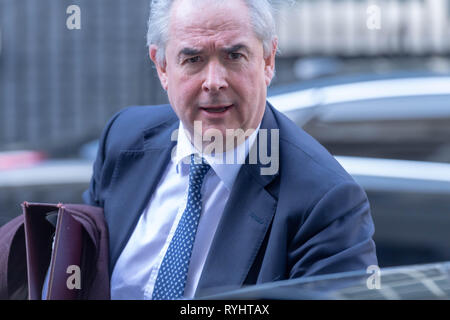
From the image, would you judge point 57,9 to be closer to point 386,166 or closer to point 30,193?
point 30,193

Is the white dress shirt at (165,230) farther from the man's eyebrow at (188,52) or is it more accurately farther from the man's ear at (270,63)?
the man's eyebrow at (188,52)

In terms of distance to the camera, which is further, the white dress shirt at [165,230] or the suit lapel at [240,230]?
the white dress shirt at [165,230]

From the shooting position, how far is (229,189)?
5.61 ft

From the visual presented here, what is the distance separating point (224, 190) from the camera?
5.64ft

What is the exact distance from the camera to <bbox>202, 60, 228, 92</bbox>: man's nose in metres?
1.58

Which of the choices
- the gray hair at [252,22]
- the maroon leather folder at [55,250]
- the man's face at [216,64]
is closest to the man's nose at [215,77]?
the man's face at [216,64]

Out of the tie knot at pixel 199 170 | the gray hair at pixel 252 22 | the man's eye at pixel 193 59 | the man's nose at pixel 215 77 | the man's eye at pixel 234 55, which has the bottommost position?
the tie knot at pixel 199 170

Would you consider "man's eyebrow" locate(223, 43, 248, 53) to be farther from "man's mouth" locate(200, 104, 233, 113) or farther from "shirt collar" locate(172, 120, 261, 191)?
"shirt collar" locate(172, 120, 261, 191)

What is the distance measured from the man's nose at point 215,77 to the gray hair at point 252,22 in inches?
→ 4.9

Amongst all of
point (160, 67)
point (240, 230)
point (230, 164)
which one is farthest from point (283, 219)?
point (160, 67)

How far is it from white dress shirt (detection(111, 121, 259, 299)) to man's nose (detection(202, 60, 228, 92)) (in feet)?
0.62

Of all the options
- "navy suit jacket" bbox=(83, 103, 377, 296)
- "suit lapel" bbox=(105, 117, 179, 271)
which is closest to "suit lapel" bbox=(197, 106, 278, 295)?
"navy suit jacket" bbox=(83, 103, 377, 296)

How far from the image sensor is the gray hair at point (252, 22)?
1611mm

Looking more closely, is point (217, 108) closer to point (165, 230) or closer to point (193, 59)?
point (193, 59)
